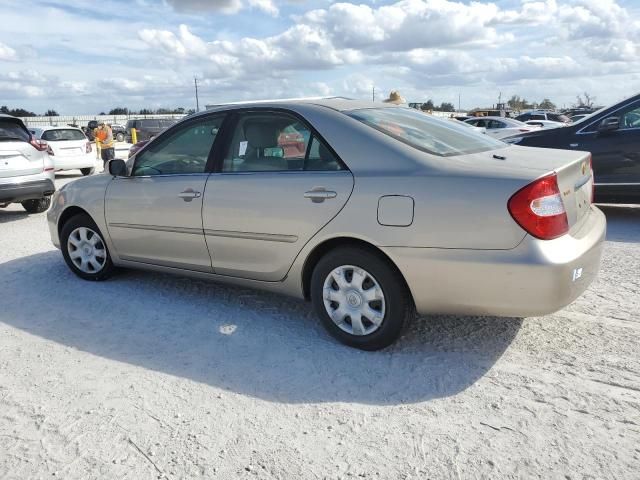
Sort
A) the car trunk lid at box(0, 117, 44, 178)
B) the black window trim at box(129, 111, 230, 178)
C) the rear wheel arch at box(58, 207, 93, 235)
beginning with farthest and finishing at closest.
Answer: the car trunk lid at box(0, 117, 44, 178) → the rear wheel arch at box(58, 207, 93, 235) → the black window trim at box(129, 111, 230, 178)

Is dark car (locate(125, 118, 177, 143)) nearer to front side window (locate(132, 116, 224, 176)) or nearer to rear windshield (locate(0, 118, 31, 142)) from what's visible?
rear windshield (locate(0, 118, 31, 142))

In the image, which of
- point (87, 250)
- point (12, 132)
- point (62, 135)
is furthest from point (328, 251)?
point (62, 135)

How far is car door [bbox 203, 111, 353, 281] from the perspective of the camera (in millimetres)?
3555

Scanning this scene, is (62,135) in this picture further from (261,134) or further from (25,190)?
(261,134)

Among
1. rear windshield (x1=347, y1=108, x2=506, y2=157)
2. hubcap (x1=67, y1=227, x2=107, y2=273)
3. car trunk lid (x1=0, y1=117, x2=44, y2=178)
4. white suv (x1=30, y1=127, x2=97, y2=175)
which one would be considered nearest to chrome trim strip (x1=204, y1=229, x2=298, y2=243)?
rear windshield (x1=347, y1=108, x2=506, y2=157)

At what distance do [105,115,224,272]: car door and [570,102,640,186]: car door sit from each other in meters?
5.24

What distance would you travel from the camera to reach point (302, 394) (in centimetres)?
310

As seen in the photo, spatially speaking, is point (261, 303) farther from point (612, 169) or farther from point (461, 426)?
point (612, 169)

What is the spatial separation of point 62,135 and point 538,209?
48.3 ft

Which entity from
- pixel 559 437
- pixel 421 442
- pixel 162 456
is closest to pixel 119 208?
pixel 162 456

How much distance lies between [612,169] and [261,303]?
5.12 metres

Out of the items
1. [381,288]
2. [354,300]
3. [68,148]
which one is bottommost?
[354,300]

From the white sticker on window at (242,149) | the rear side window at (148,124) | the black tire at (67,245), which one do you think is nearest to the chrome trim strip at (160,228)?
the black tire at (67,245)

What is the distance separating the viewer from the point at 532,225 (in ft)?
9.70
